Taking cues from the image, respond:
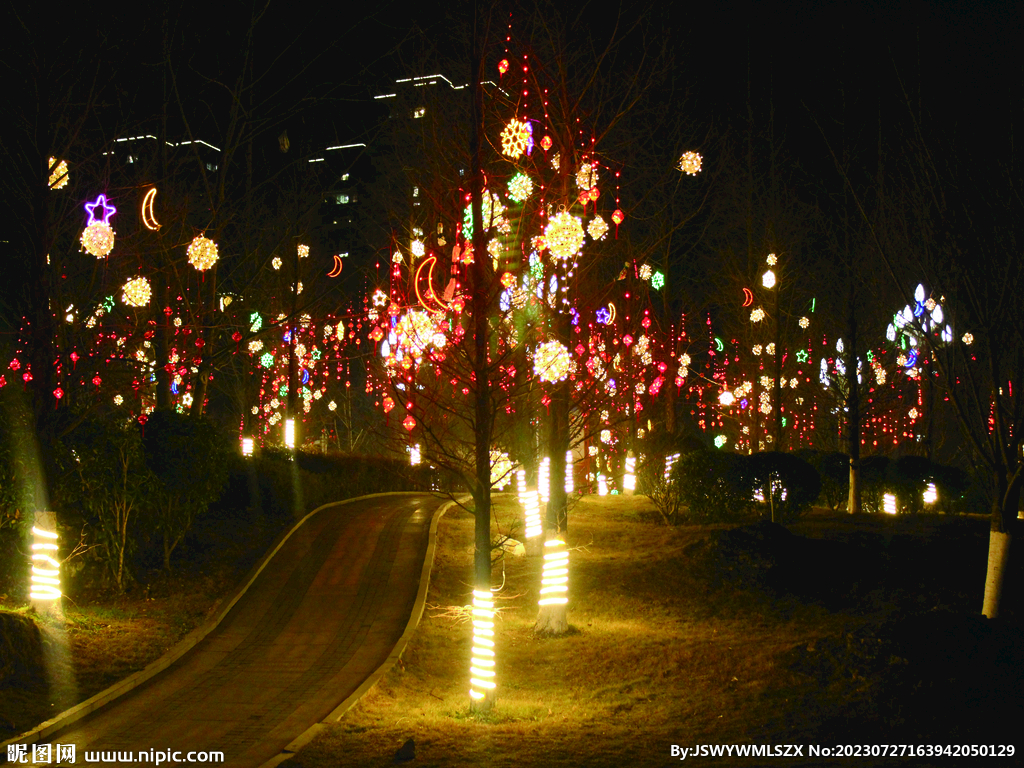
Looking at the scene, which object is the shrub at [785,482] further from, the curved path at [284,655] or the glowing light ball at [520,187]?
the glowing light ball at [520,187]

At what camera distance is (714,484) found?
18.2 meters

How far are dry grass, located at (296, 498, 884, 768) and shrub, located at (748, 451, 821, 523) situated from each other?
2.69 m

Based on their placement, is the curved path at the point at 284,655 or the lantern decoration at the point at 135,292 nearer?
the curved path at the point at 284,655

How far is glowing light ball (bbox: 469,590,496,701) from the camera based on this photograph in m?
8.43

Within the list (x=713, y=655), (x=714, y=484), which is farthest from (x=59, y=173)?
(x=714, y=484)

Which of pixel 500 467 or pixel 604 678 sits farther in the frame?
pixel 500 467

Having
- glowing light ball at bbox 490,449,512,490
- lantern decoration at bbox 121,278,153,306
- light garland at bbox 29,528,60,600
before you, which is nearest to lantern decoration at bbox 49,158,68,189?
lantern decoration at bbox 121,278,153,306

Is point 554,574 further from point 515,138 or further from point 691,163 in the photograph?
point 691,163

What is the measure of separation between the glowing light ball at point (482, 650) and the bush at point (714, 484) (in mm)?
10486

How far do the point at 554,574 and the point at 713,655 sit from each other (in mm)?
2447

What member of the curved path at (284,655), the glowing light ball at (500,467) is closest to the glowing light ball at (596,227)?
the glowing light ball at (500,467)

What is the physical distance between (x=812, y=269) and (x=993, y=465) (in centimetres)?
2269

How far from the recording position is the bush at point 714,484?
711 inches

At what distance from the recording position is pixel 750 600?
41.7 ft
